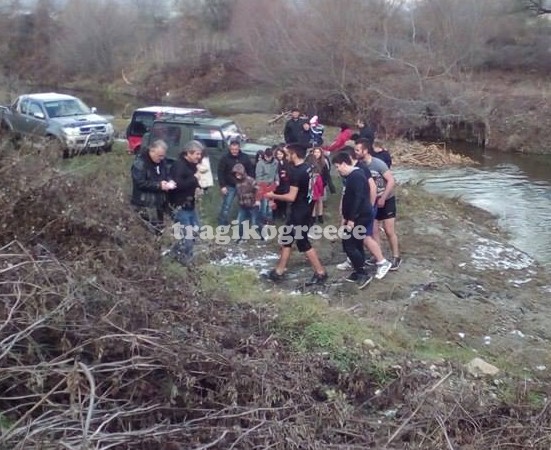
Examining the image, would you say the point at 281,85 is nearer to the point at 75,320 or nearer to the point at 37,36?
the point at 37,36

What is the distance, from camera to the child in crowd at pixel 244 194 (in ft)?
35.3

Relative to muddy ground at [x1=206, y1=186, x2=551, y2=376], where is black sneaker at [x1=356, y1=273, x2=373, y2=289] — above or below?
above

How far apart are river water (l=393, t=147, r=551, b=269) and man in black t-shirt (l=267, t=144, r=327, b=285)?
15.2 feet

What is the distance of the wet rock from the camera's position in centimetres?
674

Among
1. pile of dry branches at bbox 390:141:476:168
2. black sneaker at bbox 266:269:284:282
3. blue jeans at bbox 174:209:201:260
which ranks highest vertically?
blue jeans at bbox 174:209:201:260

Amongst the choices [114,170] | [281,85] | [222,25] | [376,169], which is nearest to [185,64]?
[222,25]

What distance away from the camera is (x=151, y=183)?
8.88 m

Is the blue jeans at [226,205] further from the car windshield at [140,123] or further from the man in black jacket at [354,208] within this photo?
the car windshield at [140,123]

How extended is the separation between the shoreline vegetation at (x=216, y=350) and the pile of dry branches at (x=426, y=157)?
43.3 feet

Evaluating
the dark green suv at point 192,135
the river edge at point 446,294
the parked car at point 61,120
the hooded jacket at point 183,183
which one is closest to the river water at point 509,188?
the river edge at point 446,294

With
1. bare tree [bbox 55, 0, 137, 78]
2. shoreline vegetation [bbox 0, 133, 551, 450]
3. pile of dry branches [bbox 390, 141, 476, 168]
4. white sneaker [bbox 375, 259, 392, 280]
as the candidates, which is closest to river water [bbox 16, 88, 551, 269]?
pile of dry branches [bbox 390, 141, 476, 168]

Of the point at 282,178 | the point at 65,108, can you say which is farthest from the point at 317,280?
the point at 65,108

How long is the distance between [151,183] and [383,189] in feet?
9.31

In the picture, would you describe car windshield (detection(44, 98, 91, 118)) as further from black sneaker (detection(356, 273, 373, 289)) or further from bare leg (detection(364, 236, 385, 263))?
black sneaker (detection(356, 273, 373, 289))
